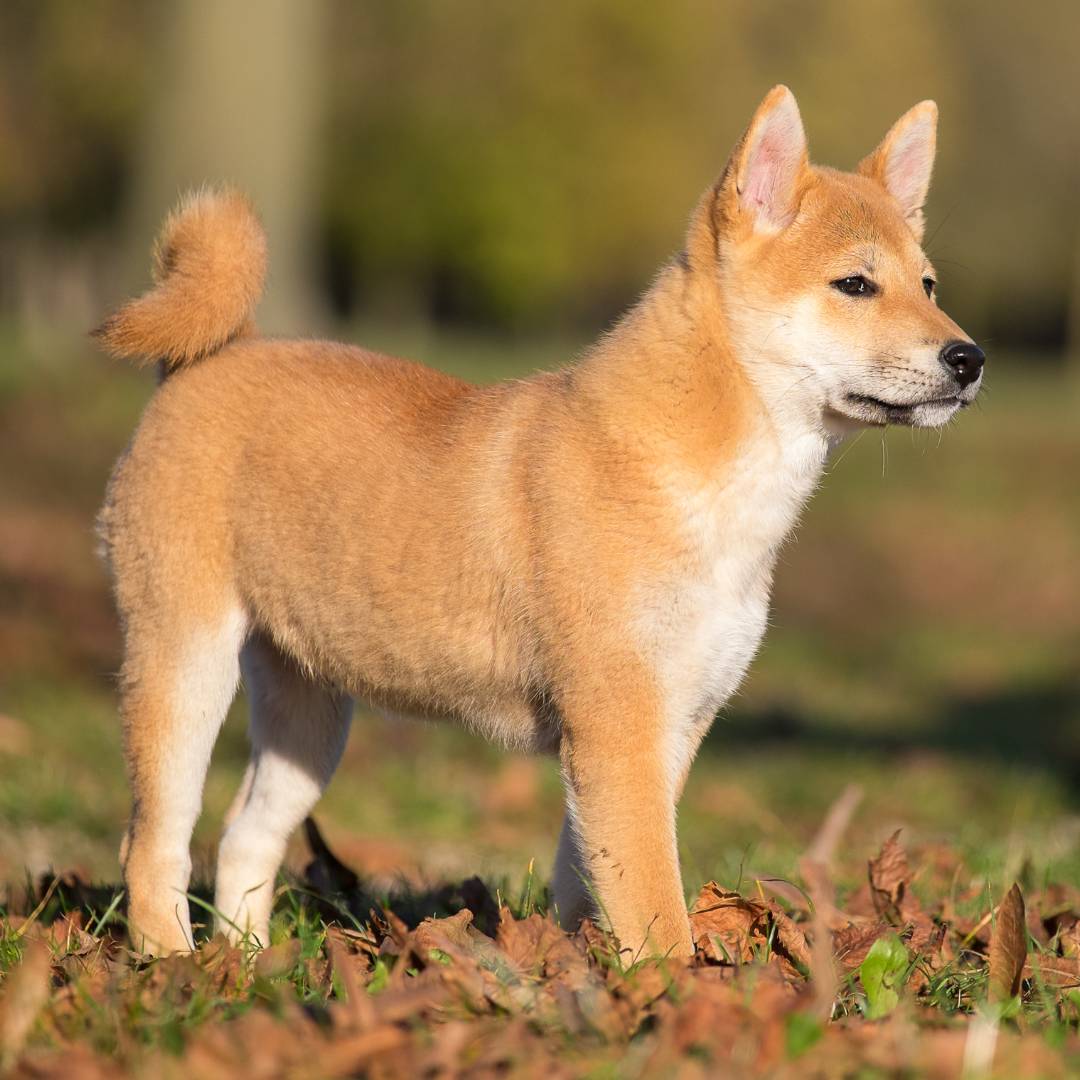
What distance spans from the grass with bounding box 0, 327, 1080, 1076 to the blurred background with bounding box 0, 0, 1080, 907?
0.04 metres

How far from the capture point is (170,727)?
Result: 4.50 metres

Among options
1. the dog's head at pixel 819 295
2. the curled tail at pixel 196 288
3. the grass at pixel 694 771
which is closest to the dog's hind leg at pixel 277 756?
the grass at pixel 694 771

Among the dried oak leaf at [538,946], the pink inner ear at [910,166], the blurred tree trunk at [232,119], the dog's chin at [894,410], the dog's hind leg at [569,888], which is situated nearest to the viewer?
the dried oak leaf at [538,946]

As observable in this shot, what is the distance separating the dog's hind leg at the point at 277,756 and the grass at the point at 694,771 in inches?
10.2

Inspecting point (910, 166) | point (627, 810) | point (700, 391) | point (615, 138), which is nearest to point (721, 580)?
point (700, 391)

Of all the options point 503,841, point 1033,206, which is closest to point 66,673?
point 503,841

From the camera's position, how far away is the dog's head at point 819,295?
163 inches

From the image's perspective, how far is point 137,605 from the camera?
15.1 ft

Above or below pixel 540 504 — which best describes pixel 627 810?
below

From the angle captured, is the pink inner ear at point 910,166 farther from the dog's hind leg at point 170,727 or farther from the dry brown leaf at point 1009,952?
the dog's hind leg at point 170,727

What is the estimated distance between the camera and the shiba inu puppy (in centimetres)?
396

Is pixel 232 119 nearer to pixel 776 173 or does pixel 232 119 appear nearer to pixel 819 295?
pixel 776 173

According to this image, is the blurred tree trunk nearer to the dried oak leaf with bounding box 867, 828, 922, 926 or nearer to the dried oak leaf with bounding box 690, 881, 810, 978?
the dried oak leaf with bounding box 867, 828, 922, 926

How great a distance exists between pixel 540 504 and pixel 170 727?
1268 millimetres
